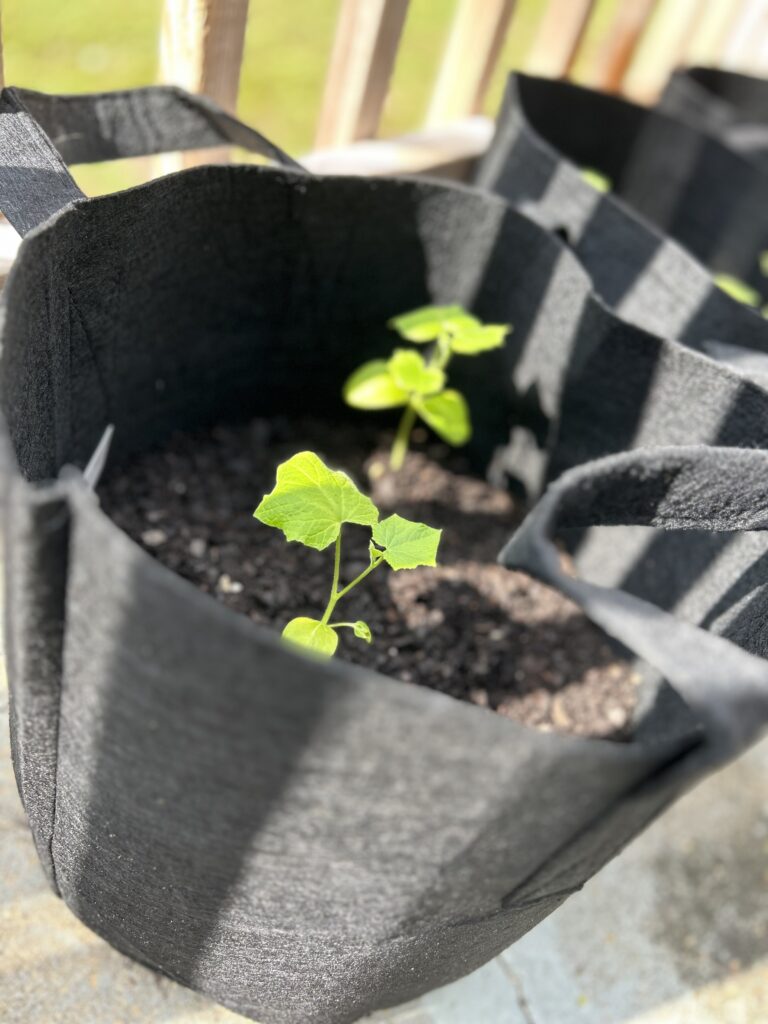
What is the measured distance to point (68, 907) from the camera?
81 cm

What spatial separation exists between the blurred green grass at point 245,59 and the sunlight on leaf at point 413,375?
875 millimetres

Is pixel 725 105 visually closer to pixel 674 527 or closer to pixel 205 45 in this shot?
pixel 205 45

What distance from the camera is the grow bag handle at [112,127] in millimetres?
707

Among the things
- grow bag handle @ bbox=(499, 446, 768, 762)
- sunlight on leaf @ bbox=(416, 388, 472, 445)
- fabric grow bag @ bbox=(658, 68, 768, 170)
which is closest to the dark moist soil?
sunlight on leaf @ bbox=(416, 388, 472, 445)

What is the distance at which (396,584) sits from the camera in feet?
3.40

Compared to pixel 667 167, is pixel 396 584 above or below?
below

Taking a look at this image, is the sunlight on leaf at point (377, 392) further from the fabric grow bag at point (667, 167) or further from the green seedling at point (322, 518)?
the fabric grow bag at point (667, 167)

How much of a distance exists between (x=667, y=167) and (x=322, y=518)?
1.13m

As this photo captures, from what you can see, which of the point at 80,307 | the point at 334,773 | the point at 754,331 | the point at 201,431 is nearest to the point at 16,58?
the point at 201,431

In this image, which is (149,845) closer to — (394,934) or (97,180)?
(394,934)

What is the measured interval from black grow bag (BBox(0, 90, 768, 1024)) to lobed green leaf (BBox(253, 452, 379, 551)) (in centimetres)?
12

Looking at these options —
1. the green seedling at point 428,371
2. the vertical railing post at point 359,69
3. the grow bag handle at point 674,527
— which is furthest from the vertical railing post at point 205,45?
the grow bag handle at point 674,527

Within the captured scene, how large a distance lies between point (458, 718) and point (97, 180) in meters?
1.45

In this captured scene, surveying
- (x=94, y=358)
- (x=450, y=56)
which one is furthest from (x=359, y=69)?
(x=94, y=358)
